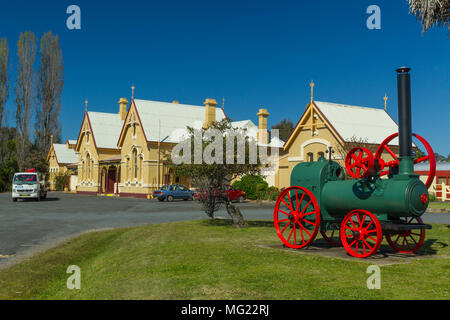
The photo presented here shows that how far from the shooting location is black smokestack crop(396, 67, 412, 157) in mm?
9312

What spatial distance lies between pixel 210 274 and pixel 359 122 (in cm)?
2939

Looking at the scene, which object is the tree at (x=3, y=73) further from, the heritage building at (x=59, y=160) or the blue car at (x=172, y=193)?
the blue car at (x=172, y=193)

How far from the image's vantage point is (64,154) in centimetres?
7281

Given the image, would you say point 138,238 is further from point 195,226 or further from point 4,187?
point 4,187

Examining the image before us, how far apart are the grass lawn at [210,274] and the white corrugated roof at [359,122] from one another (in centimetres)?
2092

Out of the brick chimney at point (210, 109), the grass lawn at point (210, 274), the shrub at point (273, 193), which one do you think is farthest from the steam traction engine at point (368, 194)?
the brick chimney at point (210, 109)

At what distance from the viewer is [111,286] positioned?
7.45m

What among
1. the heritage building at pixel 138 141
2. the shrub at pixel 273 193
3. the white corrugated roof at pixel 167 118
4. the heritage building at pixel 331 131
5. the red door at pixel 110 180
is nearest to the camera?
the heritage building at pixel 331 131

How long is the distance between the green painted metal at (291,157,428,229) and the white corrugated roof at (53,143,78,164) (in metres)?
66.1

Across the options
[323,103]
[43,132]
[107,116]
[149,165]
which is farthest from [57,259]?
[43,132]

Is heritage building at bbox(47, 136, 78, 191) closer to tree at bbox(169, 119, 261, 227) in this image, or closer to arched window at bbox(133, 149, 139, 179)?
arched window at bbox(133, 149, 139, 179)

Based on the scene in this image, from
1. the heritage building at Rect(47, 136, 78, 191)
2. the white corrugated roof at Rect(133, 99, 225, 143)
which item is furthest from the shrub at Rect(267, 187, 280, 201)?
the heritage building at Rect(47, 136, 78, 191)

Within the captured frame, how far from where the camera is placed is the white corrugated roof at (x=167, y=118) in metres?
46.3
